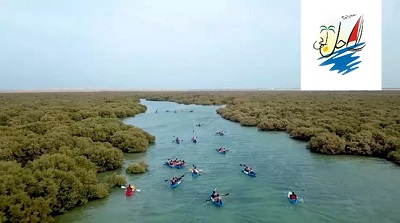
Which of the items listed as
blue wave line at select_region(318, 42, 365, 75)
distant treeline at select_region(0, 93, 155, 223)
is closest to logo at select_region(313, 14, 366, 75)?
blue wave line at select_region(318, 42, 365, 75)

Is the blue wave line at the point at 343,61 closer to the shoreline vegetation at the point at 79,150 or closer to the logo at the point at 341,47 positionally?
the logo at the point at 341,47

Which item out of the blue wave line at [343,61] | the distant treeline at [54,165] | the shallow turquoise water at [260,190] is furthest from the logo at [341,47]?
the distant treeline at [54,165]

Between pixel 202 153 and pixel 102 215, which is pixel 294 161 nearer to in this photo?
pixel 202 153

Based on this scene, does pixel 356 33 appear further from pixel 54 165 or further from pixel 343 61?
pixel 54 165

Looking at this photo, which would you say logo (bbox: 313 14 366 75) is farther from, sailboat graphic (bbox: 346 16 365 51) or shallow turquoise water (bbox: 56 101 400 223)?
shallow turquoise water (bbox: 56 101 400 223)

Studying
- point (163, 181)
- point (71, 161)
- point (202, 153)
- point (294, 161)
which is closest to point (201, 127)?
point (202, 153)
